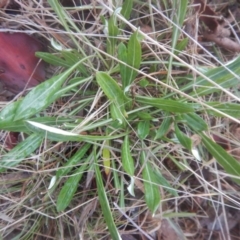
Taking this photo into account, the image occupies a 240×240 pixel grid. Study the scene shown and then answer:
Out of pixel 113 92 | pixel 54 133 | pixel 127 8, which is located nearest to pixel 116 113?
pixel 113 92

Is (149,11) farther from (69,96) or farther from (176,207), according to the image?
(176,207)

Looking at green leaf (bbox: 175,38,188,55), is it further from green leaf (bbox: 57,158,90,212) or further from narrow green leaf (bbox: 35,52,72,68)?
green leaf (bbox: 57,158,90,212)

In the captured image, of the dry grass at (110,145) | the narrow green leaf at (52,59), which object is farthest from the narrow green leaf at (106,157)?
the narrow green leaf at (52,59)

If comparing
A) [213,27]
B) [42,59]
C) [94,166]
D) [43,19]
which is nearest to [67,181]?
[94,166]

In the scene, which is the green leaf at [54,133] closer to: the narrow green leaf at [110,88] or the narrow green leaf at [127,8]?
the narrow green leaf at [110,88]

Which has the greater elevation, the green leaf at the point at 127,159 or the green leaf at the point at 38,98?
the green leaf at the point at 38,98

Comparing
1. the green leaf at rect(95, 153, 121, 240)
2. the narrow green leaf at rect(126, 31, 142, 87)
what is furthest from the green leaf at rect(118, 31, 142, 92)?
the green leaf at rect(95, 153, 121, 240)

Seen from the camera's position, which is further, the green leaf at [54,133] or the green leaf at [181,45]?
Result: the green leaf at [181,45]
